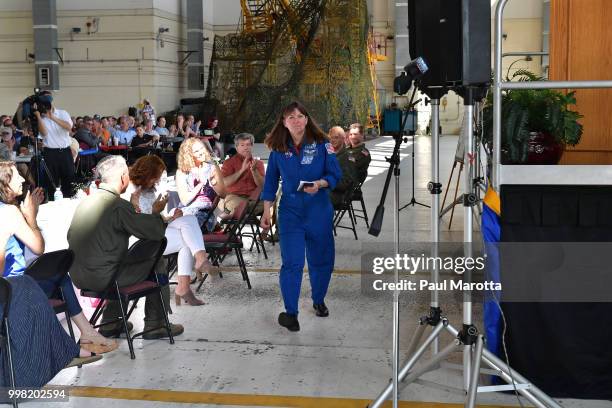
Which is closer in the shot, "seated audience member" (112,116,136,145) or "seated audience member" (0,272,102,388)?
"seated audience member" (0,272,102,388)

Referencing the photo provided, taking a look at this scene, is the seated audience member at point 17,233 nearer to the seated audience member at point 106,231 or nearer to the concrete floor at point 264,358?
the seated audience member at point 106,231

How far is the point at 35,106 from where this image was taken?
12188mm

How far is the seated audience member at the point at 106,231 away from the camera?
16.7 feet

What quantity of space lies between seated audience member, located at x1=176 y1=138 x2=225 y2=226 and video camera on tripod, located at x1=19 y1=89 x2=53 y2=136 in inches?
222

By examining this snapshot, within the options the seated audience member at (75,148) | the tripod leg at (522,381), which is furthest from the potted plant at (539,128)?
the seated audience member at (75,148)

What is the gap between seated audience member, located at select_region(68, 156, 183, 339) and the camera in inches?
200

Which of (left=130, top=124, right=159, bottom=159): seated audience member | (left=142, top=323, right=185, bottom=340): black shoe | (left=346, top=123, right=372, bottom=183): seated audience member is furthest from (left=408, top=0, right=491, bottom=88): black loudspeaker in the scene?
(left=130, top=124, right=159, bottom=159): seated audience member

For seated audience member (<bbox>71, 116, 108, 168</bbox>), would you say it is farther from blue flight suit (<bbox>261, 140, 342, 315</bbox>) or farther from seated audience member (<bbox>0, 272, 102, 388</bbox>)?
seated audience member (<bbox>0, 272, 102, 388</bbox>)

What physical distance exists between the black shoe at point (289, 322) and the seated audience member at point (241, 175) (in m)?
2.47

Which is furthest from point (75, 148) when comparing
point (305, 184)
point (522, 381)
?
point (522, 381)

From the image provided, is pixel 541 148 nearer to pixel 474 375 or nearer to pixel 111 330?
pixel 474 375

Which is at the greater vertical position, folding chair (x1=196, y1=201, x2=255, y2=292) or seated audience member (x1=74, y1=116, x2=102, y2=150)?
seated audience member (x1=74, y1=116, x2=102, y2=150)

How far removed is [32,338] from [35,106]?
867 cm

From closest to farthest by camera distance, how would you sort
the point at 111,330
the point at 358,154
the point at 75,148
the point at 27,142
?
the point at 111,330, the point at 358,154, the point at 27,142, the point at 75,148
